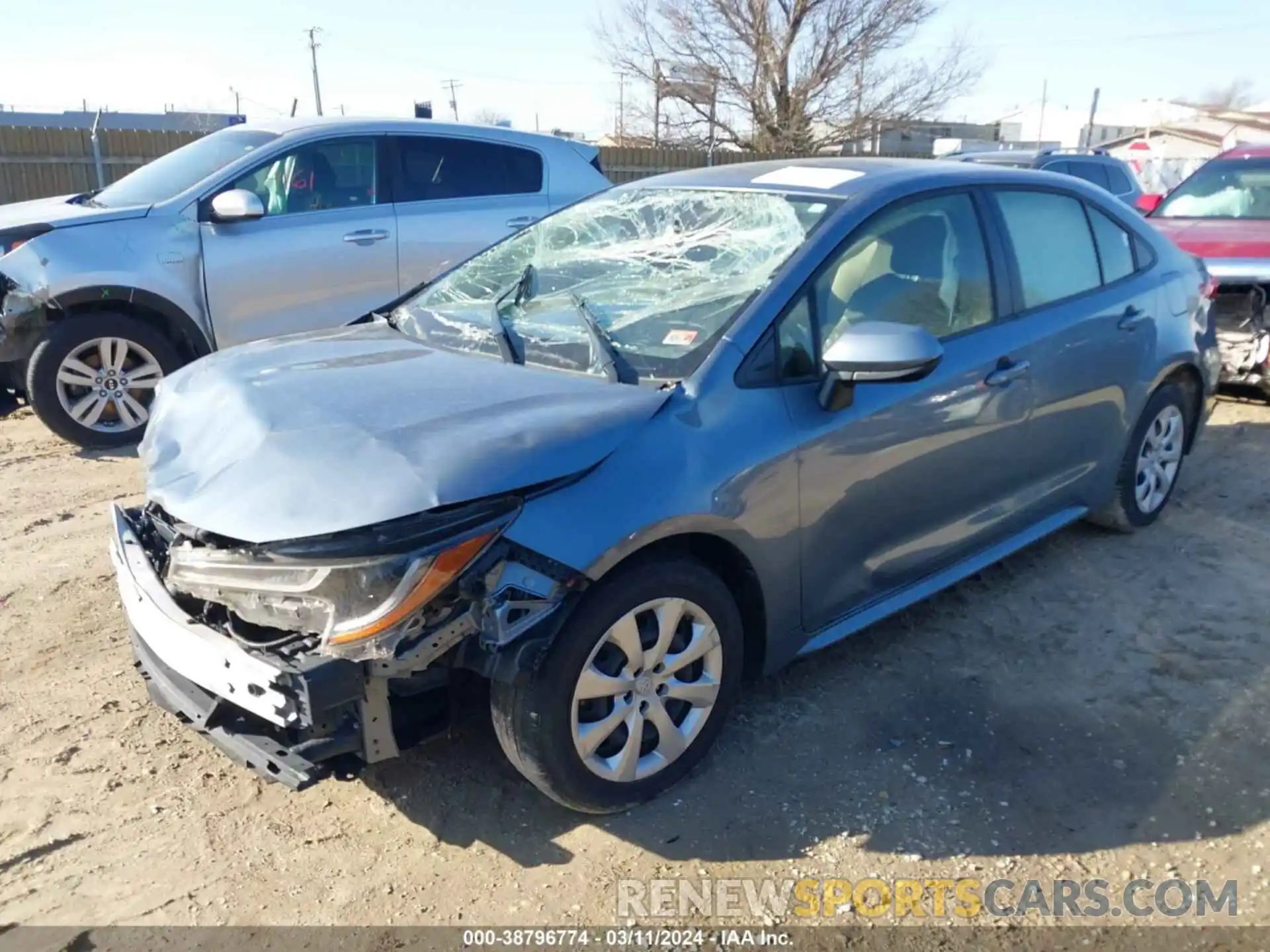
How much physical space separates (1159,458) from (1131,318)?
85cm

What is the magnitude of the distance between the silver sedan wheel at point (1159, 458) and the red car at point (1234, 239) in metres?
1.46

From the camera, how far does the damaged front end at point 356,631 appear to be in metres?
2.37

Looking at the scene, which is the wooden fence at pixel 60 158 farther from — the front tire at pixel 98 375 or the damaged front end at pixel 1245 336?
the damaged front end at pixel 1245 336

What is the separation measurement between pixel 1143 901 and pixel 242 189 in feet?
19.2

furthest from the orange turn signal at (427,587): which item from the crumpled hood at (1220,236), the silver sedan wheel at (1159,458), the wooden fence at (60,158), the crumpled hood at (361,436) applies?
the wooden fence at (60,158)

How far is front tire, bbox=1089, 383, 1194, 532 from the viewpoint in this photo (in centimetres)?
467

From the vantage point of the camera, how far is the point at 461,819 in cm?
285

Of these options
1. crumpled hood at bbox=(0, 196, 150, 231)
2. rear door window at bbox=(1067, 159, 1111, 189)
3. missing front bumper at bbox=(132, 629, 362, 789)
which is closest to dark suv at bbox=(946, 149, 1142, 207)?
rear door window at bbox=(1067, 159, 1111, 189)

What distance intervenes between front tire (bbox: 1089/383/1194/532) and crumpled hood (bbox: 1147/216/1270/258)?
2269 mm

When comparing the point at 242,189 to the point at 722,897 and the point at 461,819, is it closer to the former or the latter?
the point at 461,819

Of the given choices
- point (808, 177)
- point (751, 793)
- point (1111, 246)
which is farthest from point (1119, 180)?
point (751, 793)

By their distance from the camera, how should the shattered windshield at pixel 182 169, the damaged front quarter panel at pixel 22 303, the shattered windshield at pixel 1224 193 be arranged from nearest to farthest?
the damaged front quarter panel at pixel 22 303 < the shattered windshield at pixel 182 169 < the shattered windshield at pixel 1224 193

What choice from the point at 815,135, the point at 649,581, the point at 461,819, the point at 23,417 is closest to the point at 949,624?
the point at 649,581

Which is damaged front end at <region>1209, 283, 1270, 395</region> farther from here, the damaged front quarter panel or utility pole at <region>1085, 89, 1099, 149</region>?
utility pole at <region>1085, 89, 1099, 149</region>
